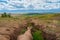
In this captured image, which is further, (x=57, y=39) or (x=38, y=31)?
(x=38, y=31)

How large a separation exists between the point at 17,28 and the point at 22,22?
72cm

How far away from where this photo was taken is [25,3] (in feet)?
35.9

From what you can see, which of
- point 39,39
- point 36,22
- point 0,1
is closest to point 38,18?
point 36,22

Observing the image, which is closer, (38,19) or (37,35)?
(38,19)

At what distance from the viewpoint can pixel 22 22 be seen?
1085cm

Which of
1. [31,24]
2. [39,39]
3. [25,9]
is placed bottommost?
[39,39]

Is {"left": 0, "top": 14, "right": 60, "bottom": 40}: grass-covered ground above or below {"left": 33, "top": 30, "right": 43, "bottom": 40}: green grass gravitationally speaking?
above

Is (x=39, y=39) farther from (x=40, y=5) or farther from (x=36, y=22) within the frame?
(x=40, y=5)

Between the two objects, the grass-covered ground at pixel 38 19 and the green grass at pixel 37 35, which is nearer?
the grass-covered ground at pixel 38 19

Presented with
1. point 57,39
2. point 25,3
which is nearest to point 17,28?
point 25,3

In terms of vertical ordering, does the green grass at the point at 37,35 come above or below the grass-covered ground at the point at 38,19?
below

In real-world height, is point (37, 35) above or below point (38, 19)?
below

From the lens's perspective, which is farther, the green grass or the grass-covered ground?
the green grass

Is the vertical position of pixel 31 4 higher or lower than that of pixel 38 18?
higher
